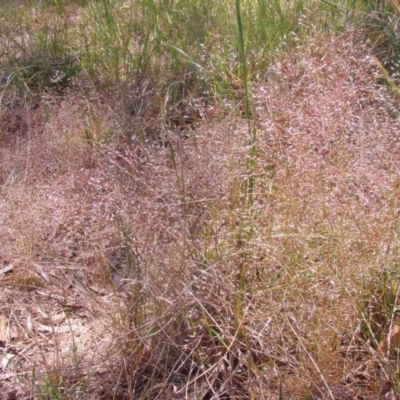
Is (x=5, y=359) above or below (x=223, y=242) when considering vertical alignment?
below

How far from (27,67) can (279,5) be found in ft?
3.65

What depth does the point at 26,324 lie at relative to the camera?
1942mm

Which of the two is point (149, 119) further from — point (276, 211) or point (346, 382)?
point (346, 382)

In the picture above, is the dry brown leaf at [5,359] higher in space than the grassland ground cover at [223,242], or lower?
lower

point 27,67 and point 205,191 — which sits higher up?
point 205,191

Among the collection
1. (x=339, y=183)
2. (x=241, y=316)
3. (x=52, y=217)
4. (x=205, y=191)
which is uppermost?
(x=339, y=183)

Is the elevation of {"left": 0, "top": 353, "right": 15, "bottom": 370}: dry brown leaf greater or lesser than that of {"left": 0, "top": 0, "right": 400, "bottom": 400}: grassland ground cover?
lesser

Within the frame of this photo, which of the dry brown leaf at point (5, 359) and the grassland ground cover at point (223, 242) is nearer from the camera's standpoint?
the grassland ground cover at point (223, 242)

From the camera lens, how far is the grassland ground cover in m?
1.57

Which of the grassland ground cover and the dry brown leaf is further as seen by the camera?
the dry brown leaf

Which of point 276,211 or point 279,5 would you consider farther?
point 279,5

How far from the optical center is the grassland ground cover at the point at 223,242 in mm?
1567

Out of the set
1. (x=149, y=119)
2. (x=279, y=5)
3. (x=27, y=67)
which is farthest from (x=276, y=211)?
(x=27, y=67)

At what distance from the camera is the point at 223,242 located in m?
1.77
